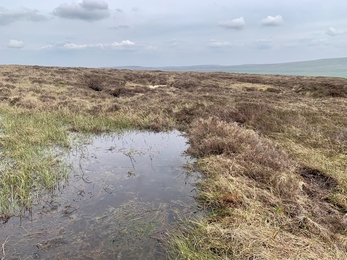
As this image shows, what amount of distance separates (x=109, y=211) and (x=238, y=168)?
3.89 meters

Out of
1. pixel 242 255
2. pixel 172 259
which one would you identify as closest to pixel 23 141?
pixel 172 259

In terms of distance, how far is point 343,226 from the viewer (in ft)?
16.9

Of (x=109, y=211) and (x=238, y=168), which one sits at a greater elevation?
(x=238, y=168)

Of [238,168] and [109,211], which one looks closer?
[109,211]

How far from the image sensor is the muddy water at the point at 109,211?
477cm

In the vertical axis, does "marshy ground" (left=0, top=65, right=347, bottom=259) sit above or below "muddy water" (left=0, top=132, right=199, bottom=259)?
above

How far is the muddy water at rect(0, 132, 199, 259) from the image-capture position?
4.77 metres

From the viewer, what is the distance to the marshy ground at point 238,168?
4.68 meters

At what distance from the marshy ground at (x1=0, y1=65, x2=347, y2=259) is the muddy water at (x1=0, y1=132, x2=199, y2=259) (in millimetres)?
394

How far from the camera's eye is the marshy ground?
4.68 meters

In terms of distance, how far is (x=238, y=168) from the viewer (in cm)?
756

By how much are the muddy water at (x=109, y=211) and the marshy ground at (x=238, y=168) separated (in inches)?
15.5

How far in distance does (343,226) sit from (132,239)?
4312 mm

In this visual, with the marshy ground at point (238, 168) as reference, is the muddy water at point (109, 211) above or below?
below
